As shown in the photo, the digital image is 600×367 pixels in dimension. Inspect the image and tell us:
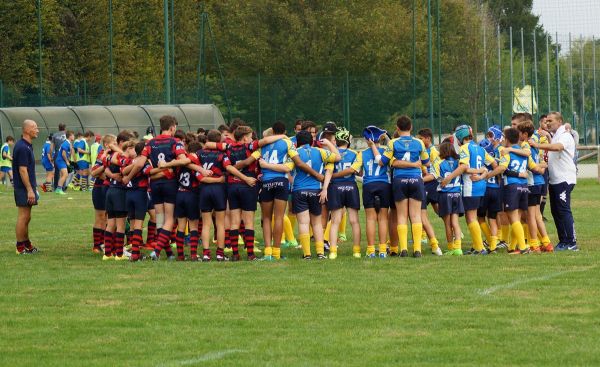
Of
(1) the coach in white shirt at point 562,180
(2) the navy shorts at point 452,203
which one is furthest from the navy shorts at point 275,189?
(1) the coach in white shirt at point 562,180

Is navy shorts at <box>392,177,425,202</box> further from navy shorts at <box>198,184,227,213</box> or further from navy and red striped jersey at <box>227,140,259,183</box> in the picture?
navy shorts at <box>198,184,227,213</box>

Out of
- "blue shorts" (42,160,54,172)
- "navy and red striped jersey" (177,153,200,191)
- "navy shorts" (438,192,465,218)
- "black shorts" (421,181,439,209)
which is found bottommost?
"navy shorts" (438,192,465,218)

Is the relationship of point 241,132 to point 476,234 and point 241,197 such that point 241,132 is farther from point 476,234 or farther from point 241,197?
point 476,234

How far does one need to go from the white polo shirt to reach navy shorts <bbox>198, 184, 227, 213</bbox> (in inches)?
187

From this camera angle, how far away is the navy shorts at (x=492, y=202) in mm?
17422

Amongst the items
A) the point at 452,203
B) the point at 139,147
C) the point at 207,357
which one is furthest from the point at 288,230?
the point at 207,357

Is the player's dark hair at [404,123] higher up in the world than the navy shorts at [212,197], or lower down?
higher up

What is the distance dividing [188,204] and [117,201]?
1.04m

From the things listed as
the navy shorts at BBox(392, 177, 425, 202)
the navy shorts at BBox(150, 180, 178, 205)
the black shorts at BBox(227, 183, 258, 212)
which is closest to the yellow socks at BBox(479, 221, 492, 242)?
the navy shorts at BBox(392, 177, 425, 202)

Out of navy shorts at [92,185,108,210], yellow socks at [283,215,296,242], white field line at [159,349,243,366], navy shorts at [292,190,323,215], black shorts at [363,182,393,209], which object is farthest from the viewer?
yellow socks at [283,215,296,242]

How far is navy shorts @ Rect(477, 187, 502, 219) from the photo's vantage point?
17.4 m

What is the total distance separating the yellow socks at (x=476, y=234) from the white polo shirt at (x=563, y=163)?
1.33 metres

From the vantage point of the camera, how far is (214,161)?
16375 millimetres

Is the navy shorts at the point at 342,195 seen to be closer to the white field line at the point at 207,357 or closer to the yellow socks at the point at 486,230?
the yellow socks at the point at 486,230
